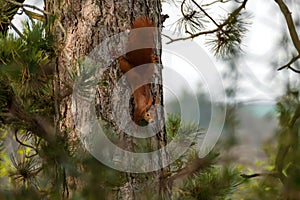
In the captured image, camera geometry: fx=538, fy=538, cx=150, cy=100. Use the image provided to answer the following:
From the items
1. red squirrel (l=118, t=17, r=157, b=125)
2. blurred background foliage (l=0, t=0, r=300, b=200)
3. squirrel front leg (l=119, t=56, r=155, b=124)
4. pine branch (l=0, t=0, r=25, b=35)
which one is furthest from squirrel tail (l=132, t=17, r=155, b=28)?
pine branch (l=0, t=0, r=25, b=35)

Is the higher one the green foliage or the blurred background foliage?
the blurred background foliage

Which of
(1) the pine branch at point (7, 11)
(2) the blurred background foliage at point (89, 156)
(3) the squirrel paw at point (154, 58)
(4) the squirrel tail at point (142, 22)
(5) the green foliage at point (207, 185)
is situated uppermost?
(1) the pine branch at point (7, 11)

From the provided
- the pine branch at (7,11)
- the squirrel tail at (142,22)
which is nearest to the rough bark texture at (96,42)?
the squirrel tail at (142,22)

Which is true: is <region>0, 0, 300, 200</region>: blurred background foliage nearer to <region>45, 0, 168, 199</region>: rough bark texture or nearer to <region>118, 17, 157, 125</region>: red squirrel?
<region>45, 0, 168, 199</region>: rough bark texture

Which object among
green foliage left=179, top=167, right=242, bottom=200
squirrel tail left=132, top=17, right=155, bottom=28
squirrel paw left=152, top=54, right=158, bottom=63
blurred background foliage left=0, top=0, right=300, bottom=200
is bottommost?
green foliage left=179, top=167, right=242, bottom=200

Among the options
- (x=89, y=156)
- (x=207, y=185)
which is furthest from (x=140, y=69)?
(x=89, y=156)

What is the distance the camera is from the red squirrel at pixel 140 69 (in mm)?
1318

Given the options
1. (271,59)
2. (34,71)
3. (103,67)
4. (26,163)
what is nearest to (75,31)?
(103,67)

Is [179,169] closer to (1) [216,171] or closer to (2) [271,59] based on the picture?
(1) [216,171]

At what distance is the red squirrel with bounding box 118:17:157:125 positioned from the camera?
51.9 inches

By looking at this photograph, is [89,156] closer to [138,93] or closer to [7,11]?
[138,93]

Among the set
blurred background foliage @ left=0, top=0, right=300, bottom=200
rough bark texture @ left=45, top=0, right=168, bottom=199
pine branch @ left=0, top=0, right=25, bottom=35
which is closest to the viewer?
blurred background foliage @ left=0, top=0, right=300, bottom=200

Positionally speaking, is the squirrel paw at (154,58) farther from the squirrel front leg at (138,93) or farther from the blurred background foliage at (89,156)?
the blurred background foliage at (89,156)

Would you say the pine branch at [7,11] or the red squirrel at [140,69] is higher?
the pine branch at [7,11]
